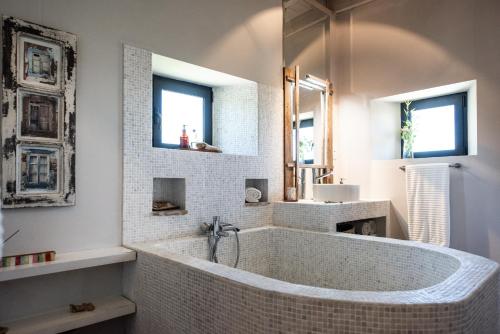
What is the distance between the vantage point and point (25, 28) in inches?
63.1

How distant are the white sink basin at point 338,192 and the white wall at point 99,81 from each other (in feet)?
4.30

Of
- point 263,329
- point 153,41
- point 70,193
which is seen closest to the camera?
point 263,329

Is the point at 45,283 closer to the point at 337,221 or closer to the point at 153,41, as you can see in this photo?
the point at 153,41

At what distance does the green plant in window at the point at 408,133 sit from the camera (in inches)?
123

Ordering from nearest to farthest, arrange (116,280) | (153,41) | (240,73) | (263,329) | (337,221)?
(263,329), (116,280), (153,41), (337,221), (240,73)

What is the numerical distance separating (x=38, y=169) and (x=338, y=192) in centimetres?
199

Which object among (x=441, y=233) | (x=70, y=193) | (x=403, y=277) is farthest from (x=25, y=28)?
(x=441, y=233)

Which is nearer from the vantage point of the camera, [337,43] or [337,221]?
[337,221]

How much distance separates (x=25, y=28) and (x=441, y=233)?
116 inches

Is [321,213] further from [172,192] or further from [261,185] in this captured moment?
[172,192]

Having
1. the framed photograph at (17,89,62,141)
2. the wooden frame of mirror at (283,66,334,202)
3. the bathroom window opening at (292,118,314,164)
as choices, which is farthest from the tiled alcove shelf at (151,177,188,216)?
the bathroom window opening at (292,118,314,164)

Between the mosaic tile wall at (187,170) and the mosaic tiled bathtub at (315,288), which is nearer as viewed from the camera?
the mosaic tiled bathtub at (315,288)

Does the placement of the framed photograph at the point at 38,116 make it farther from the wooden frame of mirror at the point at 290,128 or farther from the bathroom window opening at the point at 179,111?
the wooden frame of mirror at the point at 290,128

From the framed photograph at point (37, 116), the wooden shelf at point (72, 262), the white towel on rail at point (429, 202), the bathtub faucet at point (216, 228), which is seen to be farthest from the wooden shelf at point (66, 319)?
the white towel on rail at point (429, 202)
